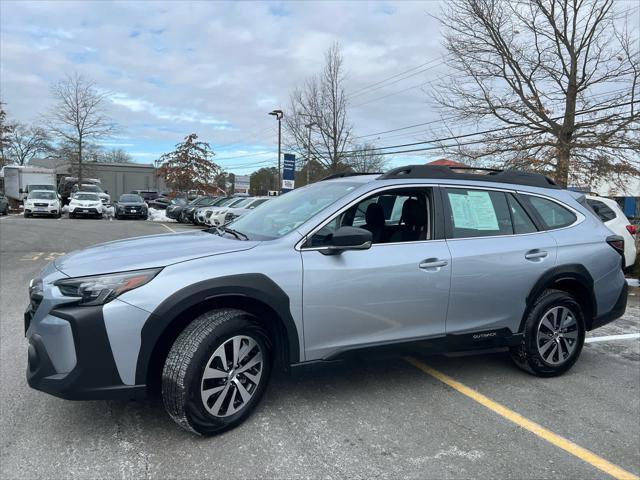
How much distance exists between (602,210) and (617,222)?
341 mm

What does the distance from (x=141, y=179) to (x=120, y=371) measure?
224 feet

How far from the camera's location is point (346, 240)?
Answer: 326 centimetres

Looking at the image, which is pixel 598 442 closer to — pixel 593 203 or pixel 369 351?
pixel 369 351

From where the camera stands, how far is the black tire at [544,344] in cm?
412

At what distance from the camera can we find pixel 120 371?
2.83 meters

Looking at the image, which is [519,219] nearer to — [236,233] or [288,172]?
[236,233]

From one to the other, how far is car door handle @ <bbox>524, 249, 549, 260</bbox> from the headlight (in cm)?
289

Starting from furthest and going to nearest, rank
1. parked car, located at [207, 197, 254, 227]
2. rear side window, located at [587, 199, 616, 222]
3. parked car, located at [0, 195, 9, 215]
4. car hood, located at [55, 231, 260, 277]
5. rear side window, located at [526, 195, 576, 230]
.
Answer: parked car, located at [0, 195, 9, 215] → parked car, located at [207, 197, 254, 227] → rear side window, located at [587, 199, 616, 222] → rear side window, located at [526, 195, 576, 230] → car hood, located at [55, 231, 260, 277]

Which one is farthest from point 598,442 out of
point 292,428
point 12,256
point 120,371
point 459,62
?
point 459,62

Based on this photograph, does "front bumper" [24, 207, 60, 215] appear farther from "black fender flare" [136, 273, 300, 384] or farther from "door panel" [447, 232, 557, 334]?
"door panel" [447, 232, 557, 334]

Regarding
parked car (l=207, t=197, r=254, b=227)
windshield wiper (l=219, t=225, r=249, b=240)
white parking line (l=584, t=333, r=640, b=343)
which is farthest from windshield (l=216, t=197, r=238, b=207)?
windshield wiper (l=219, t=225, r=249, b=240)

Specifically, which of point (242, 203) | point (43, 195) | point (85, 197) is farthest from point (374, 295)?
point (43, 195)

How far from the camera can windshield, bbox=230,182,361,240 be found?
3633 mm

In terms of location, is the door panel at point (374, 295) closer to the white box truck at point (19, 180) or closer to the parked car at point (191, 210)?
the parked car at point (191, 210)
